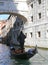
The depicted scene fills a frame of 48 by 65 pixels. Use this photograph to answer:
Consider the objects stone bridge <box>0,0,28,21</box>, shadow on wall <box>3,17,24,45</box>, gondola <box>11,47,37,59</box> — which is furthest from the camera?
shadow on wall <box>3,17,24,45</box>

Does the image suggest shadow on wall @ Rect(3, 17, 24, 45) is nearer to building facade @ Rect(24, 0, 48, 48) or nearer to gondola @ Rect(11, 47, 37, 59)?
building facade @ Rect(24, 0, 48, 48)

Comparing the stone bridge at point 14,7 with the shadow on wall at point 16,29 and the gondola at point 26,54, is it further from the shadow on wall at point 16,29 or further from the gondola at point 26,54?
the gondola at point 26,54

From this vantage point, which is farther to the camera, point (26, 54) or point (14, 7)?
point (14, 7)

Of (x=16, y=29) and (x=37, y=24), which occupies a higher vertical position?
(x=37, y=24)

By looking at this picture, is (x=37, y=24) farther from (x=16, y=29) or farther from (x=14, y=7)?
(x=16, y=29)

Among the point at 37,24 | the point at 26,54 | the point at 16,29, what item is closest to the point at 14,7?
the point at 37,24

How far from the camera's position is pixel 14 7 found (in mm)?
25875

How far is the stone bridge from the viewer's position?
25.6 metres

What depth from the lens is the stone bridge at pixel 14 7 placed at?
2558 centimetres

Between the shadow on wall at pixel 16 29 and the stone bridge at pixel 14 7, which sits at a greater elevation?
the stone bridge at pixel 14 7

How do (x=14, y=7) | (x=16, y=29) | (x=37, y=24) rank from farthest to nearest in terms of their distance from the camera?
(x=16, y=29) → (x=14, y=7) → (x=37, y=24)

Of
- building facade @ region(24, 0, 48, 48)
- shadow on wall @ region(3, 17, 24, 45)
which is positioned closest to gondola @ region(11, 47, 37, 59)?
building facade @ region(24, 0, 48, 48)

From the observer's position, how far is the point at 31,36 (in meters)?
25.9

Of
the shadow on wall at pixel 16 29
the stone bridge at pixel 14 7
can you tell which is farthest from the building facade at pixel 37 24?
the shadow on wall at pixel 16 29
